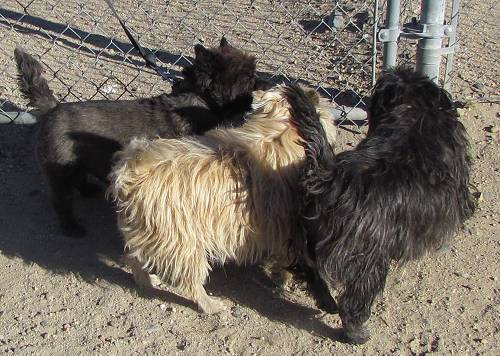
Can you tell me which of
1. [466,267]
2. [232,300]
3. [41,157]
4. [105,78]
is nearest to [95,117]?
[41,157]

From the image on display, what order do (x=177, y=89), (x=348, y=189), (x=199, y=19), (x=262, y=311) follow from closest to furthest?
(x=348, y=189), (x=262, y=311), (x=177, y=89), (x=199, y=19)

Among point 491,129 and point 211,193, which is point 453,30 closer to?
point 491,129

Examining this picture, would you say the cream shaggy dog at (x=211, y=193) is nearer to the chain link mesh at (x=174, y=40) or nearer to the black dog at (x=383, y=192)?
the black dog at (x=383, y=192)

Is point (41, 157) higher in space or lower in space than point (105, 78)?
higher

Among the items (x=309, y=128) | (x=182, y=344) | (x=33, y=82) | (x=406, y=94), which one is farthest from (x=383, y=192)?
(x=33, y=82)

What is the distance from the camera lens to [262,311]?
358 centimetres

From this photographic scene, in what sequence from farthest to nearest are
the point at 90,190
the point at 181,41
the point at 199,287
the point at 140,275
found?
the point at 181,41 < the point at 90,190 < the point at 140,275 < the point at 199,287

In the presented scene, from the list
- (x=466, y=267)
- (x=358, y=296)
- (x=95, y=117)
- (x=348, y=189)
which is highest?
(x=348, y=189)

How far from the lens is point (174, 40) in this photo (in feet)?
20.9

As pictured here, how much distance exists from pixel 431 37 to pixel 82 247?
2517 mm

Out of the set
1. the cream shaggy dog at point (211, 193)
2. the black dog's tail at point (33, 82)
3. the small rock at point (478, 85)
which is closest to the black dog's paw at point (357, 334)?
the cream shaggy dog at point (211, 193)

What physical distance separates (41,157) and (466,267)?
8.36ft

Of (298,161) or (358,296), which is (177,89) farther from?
(358,296)

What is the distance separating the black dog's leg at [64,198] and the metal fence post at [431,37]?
233cm
